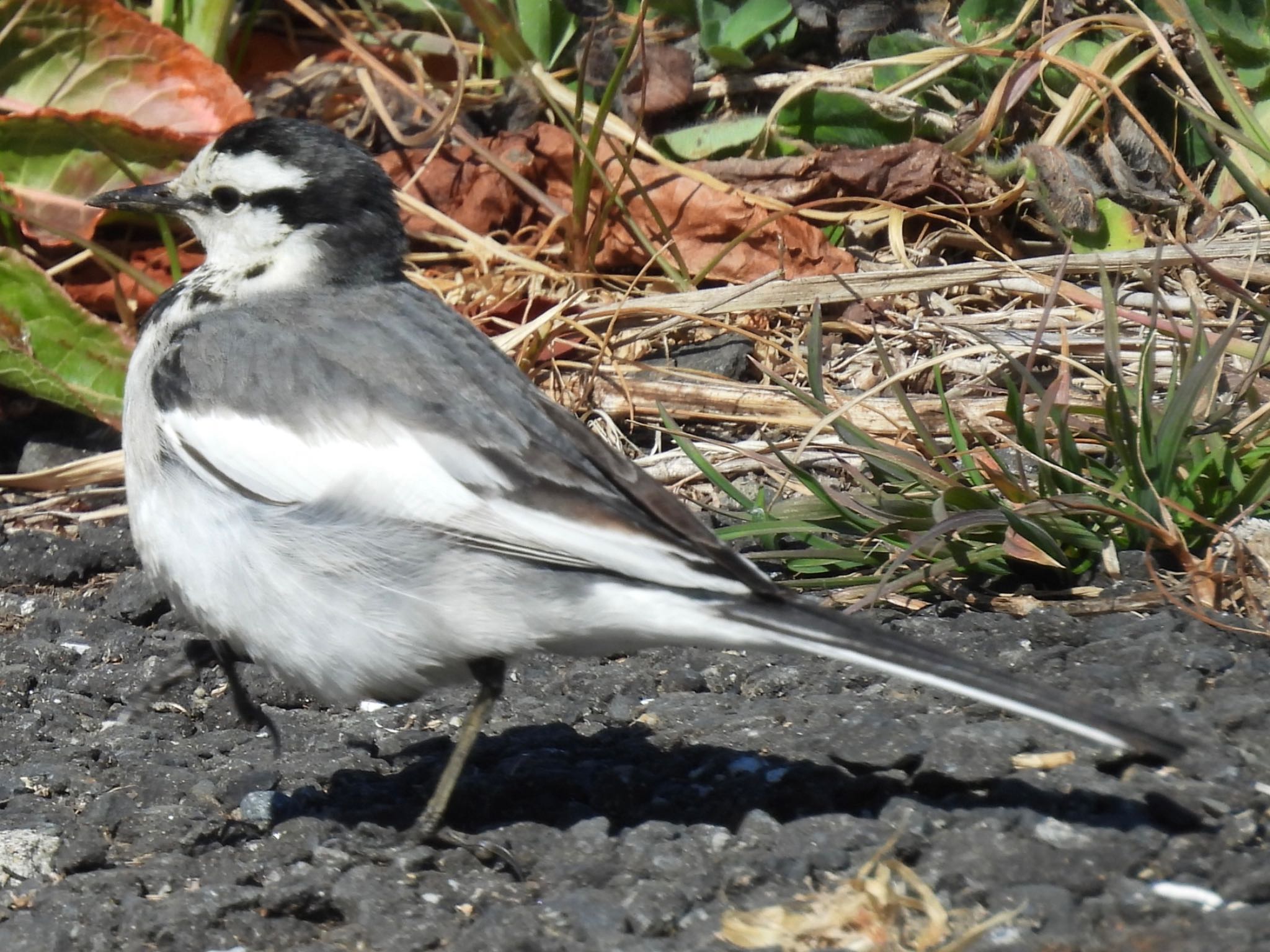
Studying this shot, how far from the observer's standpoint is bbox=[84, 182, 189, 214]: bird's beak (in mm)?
4816

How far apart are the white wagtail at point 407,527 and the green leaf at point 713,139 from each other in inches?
123

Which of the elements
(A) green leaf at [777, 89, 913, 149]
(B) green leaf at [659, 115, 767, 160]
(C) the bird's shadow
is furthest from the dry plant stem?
(C) the bird's shadow

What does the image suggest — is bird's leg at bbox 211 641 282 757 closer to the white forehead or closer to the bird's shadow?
the bird's shadow

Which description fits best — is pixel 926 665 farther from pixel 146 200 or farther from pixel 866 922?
pixel 146 200

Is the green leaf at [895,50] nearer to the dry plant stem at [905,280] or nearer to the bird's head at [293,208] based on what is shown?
the dry plant stem at [905,280]

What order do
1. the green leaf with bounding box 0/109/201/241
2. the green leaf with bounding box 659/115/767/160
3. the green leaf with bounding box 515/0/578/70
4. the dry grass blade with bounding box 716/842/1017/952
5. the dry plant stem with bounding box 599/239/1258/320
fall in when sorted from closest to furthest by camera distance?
the dry grass blade with bounding box 716/842/1017/952, the dry plant stem with bounding box 599/239/1258/320, the green leaf with bounding box 0/109/201/241, the green leaf with bounding box 659/115/767/160, the green leaf with bounding box 515/0/578/70

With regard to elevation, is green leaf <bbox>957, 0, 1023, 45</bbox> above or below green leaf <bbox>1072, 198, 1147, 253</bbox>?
above

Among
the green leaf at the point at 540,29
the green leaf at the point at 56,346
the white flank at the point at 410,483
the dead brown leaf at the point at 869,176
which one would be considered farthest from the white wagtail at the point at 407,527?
the green leaf at the point at 540,29

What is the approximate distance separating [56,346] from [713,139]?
2923mm

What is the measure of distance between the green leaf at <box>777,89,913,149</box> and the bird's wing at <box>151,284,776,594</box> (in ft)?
10.7

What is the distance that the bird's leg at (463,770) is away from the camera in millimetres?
3793

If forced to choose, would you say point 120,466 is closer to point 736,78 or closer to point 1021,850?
point 736,78

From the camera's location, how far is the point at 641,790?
160 inches

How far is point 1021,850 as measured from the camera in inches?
128
